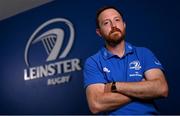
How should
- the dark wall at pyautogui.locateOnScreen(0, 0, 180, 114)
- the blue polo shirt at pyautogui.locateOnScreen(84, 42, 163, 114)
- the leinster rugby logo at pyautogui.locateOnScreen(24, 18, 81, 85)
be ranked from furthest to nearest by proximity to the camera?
the leinster rugby logo at pyautogui.locateOnScreen(24, 18, 81, 85), the dark wall at pyautogui.locateOnScreen(0, 0, 180, 114), the blue polo shirt at pyautogui.locateOnScreen(84, 42, 163, 114)

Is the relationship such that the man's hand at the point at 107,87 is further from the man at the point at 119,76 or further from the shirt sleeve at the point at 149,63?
the shirt sleeve at the point at 149,63

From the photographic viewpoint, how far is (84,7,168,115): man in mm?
1483

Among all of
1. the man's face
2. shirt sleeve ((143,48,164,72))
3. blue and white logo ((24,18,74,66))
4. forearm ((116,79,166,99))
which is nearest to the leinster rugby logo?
blue and white logo ((24,18,74,66))

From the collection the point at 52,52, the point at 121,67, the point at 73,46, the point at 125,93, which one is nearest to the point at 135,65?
the point at 121,67

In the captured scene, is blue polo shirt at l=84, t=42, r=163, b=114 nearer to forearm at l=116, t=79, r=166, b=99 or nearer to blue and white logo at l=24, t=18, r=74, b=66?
forearm at l=116, t=79, r=166, b=99

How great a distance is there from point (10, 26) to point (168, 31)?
2.46 m

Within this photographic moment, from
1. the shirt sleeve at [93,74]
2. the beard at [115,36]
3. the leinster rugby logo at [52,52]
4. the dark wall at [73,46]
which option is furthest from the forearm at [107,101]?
the leinster rugby logo at [52,52]

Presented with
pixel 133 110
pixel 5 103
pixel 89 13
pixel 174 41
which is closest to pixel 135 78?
pixel 133 110

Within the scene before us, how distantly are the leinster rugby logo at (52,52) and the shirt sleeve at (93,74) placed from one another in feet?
5.47

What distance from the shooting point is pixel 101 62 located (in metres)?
1.65

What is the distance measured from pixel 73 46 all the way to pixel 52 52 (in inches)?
13.3

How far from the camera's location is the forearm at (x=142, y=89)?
1.47 meters

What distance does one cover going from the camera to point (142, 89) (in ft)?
Answer: 4.84

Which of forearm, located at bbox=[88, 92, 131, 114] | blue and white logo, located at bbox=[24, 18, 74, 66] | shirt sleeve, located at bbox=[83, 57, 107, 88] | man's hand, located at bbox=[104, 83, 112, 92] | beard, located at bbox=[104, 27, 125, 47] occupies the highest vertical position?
blue and white logo, located at bbox=[24, 18, 74, 66]
